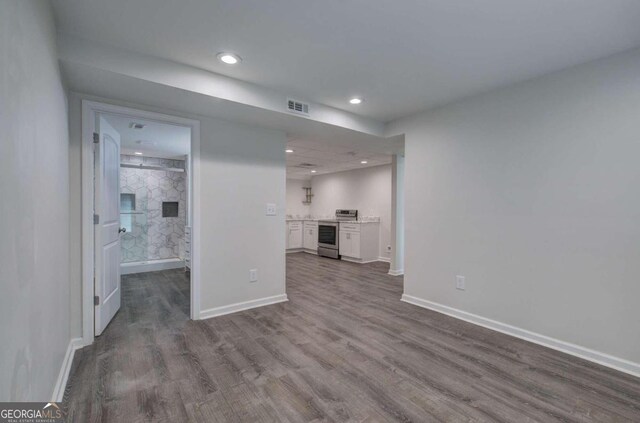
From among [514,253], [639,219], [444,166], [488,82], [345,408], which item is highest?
[488,82]

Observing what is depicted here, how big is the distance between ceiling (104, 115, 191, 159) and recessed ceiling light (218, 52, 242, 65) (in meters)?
1.29

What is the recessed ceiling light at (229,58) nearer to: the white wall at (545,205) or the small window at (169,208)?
the white wall at (545,205)

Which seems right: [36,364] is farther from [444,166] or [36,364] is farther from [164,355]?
[444,166]

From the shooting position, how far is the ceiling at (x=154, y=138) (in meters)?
3.87

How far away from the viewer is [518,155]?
2.78 metres

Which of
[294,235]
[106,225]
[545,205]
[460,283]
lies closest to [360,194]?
[294,235]

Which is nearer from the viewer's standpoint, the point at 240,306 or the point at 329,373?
the point at 329,373

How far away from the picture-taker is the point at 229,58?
2.38 metres

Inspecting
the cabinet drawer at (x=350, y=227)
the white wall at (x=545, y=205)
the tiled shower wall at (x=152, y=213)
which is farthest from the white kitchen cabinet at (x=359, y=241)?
the tiled shower wall at (x=152, y=213)

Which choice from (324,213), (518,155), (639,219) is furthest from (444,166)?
(324,213)

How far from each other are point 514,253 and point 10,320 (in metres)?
3.43

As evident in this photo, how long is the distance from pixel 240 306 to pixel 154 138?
2999mm

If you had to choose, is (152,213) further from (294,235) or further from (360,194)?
(360,194)

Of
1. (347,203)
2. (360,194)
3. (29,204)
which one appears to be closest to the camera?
(29,204)
